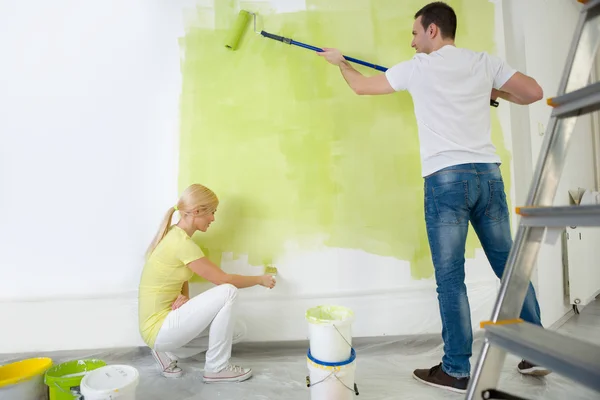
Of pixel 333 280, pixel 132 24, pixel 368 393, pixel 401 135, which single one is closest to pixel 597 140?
pixel 401 135

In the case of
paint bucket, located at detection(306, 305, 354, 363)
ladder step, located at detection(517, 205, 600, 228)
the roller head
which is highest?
the roller head

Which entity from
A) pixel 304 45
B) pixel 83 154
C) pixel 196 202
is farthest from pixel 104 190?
pixel 304 45

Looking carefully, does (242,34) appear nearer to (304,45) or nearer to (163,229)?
(304,45)

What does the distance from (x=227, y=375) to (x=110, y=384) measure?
0.48 m

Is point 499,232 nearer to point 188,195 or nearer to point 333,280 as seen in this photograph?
point 333,280

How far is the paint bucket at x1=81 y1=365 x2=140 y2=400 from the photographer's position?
1144 mm

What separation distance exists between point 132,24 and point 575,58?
72.2 inches

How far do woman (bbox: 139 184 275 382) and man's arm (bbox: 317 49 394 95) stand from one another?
2.58 ft

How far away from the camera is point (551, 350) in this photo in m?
0.68

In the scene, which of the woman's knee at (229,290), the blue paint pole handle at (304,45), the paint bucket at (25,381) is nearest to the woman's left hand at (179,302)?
the woman's knee at (229,290)

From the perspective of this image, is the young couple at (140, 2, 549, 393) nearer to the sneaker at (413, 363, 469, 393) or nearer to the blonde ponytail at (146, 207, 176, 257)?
the sneaker at (413, 363, 469, 393)

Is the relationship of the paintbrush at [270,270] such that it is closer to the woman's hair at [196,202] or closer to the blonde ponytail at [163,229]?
Result: the woman's hair at [196,202]

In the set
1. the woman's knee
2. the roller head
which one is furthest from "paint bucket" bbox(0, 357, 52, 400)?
the roller head

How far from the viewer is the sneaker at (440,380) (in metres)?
1.36
